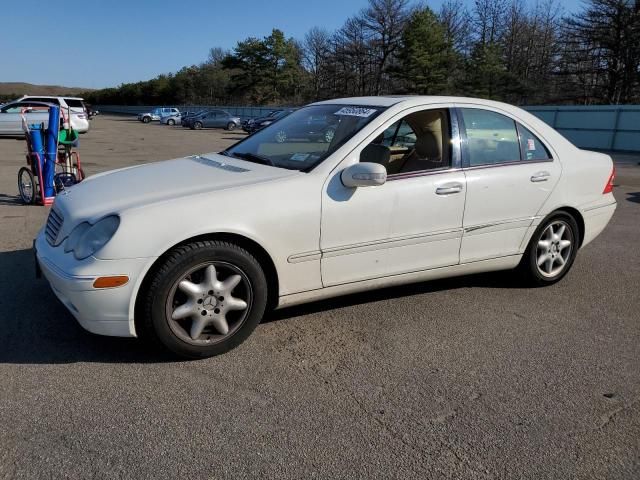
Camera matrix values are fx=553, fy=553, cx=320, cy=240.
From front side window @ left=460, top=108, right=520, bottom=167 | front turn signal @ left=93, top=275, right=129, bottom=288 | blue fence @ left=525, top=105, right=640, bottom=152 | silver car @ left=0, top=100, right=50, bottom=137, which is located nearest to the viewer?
front turn signal @ left=93, top=275, right=129, bottom=288

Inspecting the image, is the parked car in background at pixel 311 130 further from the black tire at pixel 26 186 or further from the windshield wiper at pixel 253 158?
the black tire at pixel 26 186

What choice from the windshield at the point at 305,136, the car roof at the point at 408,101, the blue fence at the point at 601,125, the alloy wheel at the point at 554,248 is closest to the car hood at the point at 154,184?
the windshield at the point at 305,136

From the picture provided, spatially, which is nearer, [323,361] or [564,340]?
[323,361]

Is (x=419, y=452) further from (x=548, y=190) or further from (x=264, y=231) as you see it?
(x=548, y=190)

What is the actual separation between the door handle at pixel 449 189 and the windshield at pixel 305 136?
2.30 feet

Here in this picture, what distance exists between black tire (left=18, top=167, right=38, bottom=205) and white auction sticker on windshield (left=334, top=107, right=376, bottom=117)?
5942mm

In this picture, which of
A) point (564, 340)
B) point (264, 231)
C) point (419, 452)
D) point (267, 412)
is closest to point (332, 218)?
point (264, 231)

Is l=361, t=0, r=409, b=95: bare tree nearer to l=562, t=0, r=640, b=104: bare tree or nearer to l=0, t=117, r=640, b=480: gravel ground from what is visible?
l=562, t=0, r=640, b=104: bare tree

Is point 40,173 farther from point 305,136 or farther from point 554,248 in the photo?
point 554,248

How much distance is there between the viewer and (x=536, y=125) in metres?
4.61

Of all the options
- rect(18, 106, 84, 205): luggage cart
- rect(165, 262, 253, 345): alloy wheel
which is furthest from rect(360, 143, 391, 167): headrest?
rect(18, 106, 84, 205): luggage cart

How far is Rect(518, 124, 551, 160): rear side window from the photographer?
448 centimetres

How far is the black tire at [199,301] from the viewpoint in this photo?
3.13 metres

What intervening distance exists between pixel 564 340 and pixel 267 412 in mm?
2157
